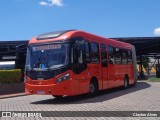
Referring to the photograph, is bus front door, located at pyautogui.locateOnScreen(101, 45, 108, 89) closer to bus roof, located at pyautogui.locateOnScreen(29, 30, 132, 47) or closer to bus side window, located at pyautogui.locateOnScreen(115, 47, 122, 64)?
bus roof, located at pyautogui.locateOnScreen(29, 30, 132, 47)

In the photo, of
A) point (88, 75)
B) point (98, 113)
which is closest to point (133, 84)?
point (88, 75)

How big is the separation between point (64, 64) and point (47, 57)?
37.4 inches

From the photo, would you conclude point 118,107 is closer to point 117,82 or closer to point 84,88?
point 84,88

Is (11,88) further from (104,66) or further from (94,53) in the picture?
(94,53)

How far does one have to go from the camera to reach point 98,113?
434 inches

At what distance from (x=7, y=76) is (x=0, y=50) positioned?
60.3 ft

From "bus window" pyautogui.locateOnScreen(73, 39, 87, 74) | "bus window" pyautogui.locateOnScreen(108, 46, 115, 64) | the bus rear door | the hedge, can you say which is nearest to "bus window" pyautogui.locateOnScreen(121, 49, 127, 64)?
"bus window" pyautogui.locateOnScreen(108, 46, 115, 64)

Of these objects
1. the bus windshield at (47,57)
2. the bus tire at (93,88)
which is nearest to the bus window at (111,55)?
the bus tire at (93,88)

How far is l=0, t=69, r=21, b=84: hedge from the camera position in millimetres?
21531

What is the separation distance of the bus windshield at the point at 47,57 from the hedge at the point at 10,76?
21.6ft

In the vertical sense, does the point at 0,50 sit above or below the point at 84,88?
above

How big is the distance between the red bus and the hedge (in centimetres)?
642

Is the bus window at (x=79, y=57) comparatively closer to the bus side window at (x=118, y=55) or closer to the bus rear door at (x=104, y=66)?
the bus rear door at (x=104, y=66)

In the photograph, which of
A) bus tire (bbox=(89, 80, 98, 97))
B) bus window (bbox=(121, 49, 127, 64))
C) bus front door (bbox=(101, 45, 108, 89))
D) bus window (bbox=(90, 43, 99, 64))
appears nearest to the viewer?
bus tire (bbox=(89, 80, 98, 97))
